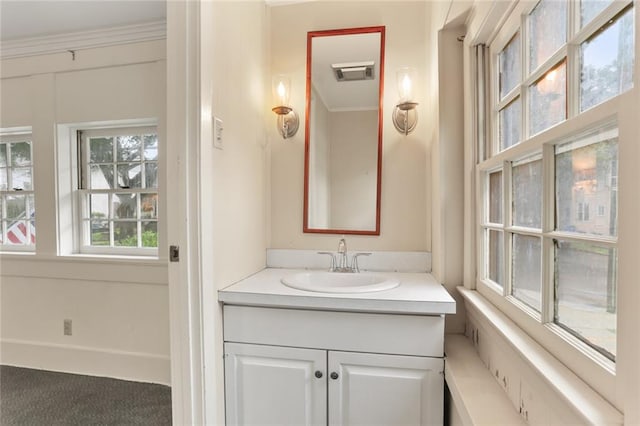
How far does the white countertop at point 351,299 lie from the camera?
47.4 inches

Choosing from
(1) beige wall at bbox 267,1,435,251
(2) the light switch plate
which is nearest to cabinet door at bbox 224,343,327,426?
(1) beige wall at bbox 267,1,435,251

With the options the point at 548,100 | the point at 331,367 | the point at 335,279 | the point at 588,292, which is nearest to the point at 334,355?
the point at 331,367

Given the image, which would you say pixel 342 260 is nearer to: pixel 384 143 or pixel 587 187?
pixel 384 143

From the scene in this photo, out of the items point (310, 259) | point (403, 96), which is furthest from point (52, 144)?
point (403, 96)

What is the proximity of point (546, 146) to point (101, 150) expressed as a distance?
2.66 meters

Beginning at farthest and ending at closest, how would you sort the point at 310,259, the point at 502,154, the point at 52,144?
the point at 52,144 → the point at 310,259 → the point at 502,154

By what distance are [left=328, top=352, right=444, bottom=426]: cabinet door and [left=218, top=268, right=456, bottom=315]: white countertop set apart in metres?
0.19

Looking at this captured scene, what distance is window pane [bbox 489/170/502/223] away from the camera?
1.22 m

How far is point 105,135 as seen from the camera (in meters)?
2.35

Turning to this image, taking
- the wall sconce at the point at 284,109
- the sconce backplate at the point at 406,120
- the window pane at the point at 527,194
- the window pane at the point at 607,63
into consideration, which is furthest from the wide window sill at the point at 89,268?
the window pane at the point at 607,63

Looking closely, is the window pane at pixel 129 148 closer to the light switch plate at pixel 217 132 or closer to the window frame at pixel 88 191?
the window frame at pixel 88 191

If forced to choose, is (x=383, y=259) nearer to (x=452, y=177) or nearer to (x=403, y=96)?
(x=452, y=177)

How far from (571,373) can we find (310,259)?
1283 millimetres

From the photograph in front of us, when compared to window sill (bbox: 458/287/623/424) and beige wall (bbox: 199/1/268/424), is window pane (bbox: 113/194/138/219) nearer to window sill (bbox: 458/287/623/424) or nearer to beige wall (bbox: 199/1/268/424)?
beige wall (bbox: 199/1/268/424)
